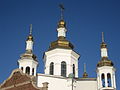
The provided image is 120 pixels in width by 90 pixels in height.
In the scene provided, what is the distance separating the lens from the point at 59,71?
4491 centimetres

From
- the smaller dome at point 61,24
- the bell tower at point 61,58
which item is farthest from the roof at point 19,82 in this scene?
the smaller dome at point 61,24

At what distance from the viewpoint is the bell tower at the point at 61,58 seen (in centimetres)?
4534

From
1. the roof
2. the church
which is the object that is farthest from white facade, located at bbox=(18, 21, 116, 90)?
the roof

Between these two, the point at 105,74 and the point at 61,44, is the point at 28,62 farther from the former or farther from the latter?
the point at 105,74

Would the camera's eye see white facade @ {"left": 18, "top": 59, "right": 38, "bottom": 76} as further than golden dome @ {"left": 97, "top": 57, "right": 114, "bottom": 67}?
Yes

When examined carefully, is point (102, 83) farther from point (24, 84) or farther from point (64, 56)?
point (24, 84)

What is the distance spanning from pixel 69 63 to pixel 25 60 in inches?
256

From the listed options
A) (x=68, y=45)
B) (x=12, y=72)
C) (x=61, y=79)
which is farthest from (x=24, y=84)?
(x=68, y=45)

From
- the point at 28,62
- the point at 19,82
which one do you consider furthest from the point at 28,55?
the point at 19,82

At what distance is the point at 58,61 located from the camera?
45.6 meters

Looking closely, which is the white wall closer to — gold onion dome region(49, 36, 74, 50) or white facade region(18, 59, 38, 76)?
white facade region(18, 59, 38, 76)

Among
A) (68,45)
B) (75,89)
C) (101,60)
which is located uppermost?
(68,45)

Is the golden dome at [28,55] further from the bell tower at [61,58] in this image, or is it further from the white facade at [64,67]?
the bell tower at [61,58]

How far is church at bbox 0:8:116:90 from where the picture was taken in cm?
3875
